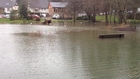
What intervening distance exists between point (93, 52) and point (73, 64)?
5.19 m

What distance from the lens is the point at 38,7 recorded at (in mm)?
122812

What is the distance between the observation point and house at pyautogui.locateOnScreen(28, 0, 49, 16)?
395 feet

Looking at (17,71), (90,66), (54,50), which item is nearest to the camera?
(17,71)

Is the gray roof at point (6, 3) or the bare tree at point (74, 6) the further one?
the gray roof at point (6, 3)

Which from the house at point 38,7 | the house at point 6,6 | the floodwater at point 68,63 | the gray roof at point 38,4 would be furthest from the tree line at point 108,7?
the house at point 6,6

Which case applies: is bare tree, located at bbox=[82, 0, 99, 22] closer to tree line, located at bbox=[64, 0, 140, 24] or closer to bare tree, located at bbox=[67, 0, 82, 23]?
tree line, located at bbox=[64, 0, 140, 24]

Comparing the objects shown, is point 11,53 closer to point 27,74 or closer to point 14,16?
point 27,74

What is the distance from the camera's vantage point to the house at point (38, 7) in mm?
120356

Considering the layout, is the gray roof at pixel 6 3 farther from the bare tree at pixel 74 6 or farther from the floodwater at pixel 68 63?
the floodwater at pixel 68 63

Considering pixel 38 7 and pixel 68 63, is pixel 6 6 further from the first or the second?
pixel 68 63

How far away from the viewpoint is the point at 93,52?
23.0 m

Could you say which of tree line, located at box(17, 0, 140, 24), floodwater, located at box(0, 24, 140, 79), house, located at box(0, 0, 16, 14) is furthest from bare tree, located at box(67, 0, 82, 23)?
floodwater, located at box(0, 24, 140, 79)

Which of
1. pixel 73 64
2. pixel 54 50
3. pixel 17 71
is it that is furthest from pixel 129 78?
pixel 54 50

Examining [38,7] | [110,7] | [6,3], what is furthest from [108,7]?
[6,3]
